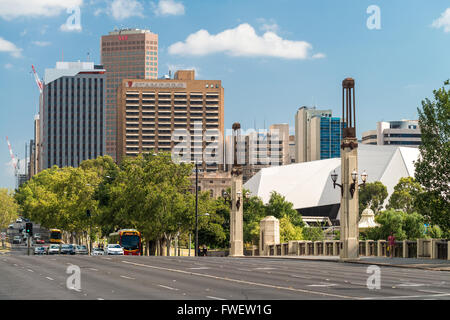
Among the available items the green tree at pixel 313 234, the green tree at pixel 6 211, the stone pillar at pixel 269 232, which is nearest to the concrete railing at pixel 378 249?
the stone pillar at pixel 269 232

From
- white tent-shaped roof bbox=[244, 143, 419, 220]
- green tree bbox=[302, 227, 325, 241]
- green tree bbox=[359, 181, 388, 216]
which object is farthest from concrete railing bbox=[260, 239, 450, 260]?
white tent-shaped roof bbox=[244, 143, 419, 220]

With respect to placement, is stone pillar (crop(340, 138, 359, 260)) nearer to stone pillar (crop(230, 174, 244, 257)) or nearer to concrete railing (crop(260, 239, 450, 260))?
concrete railing (crop(260, 239, 450, 260))

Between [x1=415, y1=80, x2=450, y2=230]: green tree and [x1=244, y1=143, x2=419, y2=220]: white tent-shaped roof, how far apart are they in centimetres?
8717

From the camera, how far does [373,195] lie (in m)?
135

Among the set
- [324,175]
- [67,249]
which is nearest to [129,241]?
[67,249]

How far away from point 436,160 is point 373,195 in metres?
88.1

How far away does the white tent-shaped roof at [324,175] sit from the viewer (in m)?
144

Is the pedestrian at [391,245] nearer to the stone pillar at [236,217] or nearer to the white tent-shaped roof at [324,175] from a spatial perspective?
the stone pillar at [236,217]

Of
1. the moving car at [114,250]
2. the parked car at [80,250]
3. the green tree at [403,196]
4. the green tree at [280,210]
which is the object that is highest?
the green tree at [403,196]

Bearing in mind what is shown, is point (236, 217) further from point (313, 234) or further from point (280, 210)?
point (280, 210)

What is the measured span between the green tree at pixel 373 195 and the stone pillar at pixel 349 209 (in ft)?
287

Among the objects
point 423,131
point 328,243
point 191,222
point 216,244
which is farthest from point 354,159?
point 216,244

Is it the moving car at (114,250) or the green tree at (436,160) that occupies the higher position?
the green tree at (436,160)
